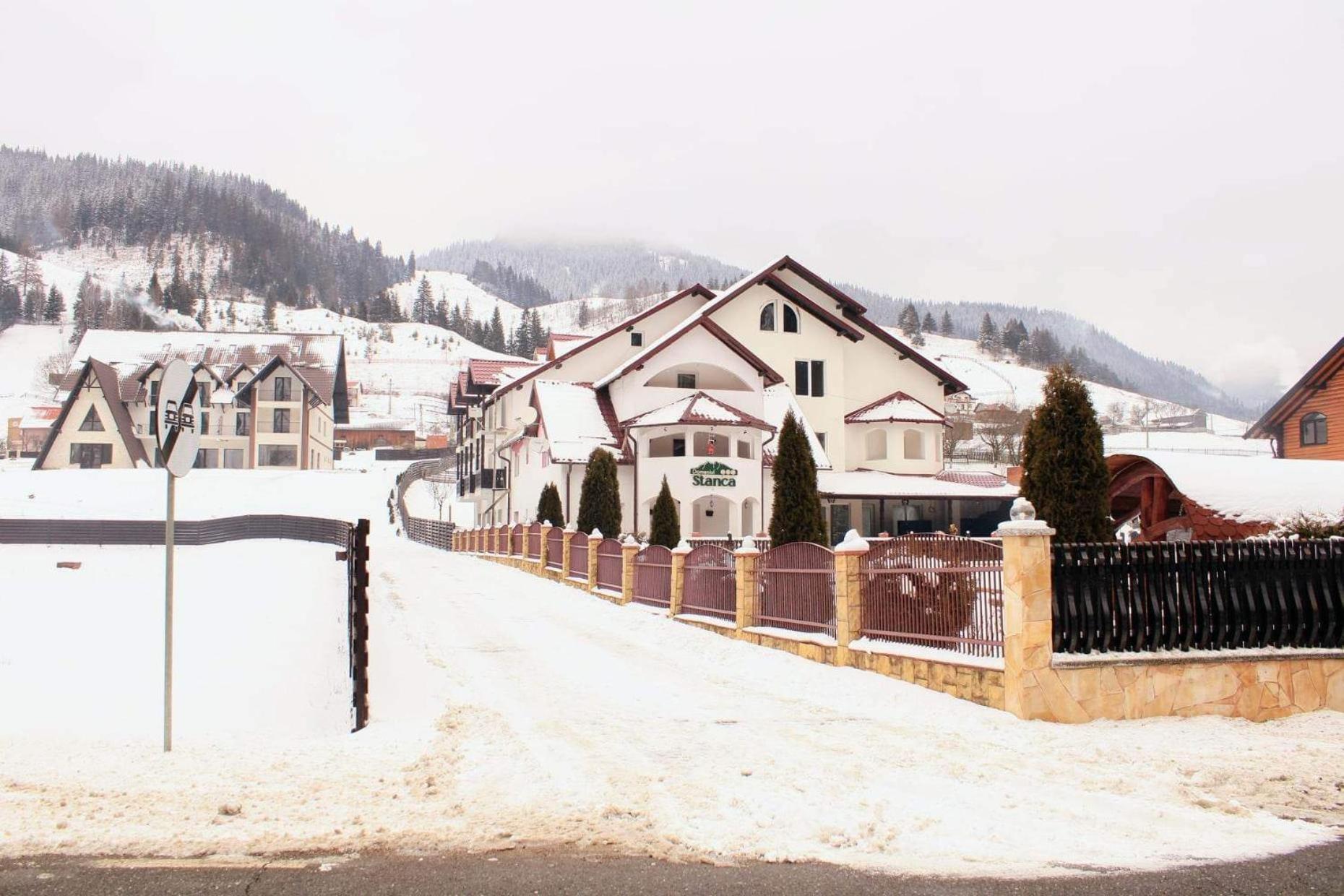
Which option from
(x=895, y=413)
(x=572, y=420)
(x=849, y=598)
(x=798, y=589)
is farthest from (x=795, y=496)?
(x=895, y=413)

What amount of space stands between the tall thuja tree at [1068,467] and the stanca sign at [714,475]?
73.1ft

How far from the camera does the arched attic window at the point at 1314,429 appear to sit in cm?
3553

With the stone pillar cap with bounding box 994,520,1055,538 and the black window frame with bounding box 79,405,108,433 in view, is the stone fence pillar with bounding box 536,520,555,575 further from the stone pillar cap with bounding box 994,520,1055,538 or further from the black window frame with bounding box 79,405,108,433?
the black window frame with bounding box 79,405,108,433

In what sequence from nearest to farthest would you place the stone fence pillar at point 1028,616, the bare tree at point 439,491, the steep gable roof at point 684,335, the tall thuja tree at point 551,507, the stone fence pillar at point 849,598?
the stone fence pillar at point 1028,616, the stone fence pillar at point 849,598, the tall thuja tree at point 551,507, the steep gable roof at point 684,335, the bare tree at point 439,491

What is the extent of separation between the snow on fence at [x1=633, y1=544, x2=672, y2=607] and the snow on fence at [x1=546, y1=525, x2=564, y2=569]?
272 inches

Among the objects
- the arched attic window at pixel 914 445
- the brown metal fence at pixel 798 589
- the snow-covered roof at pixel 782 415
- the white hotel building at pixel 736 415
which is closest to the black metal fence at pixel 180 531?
the white hotel building at pixel 736 415

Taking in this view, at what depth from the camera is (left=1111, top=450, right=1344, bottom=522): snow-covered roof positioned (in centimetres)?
1474

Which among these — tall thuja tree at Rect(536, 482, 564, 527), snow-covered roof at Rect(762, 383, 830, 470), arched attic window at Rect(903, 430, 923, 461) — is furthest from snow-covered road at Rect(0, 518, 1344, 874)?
arched attic window at Rect(903, 430, 923, 461)

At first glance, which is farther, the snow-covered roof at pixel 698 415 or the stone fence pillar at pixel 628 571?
the snow-covered roof at pixel 698 415

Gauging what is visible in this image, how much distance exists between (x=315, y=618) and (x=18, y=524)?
2519 centimetres

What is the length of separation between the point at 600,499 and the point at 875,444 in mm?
20351

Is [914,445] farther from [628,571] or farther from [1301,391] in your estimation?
[628,571]

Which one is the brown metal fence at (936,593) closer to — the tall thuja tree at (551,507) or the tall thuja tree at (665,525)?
the tall thuja tree at (665,525)

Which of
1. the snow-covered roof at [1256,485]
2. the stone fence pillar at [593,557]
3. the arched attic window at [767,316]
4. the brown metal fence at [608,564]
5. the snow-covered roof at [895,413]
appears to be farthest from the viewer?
the snow-covered roof at [895,413]
